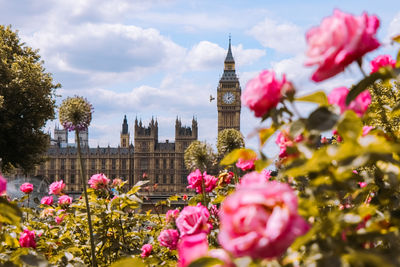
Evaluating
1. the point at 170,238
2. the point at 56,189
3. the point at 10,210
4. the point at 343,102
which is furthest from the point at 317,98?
the point at 56,189

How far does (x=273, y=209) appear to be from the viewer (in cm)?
79

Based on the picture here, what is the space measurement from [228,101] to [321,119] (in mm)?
81575

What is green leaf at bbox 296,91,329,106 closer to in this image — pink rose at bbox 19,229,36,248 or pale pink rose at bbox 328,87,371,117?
pale pink rose at bbox 328,87,371,117

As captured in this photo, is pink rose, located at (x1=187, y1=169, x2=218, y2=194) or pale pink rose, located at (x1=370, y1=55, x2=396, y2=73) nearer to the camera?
pale pink rose, located at (x1=370, y1=55, x2=396, y2=73)

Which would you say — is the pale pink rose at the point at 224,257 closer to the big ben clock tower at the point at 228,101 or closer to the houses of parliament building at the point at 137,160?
the houses of parliament building at the point at 137,160

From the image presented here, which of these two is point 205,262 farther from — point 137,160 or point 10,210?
point 137,160

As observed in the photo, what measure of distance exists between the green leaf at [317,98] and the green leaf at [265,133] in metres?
0.12

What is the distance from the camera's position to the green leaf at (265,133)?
1.24 metres

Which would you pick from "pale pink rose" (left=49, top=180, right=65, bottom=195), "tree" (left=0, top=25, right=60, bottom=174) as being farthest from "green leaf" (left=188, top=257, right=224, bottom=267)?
"tree" (left=0, top=25, right=60, bottom=174)

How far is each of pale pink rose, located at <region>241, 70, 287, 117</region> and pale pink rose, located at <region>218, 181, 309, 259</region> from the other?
363 mm

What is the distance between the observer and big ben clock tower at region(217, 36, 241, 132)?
81.4 metres

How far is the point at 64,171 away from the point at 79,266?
3104 inches

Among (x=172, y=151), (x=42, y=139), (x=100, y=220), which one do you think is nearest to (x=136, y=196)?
(x=100, y=220)

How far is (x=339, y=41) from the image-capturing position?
3.12ft
